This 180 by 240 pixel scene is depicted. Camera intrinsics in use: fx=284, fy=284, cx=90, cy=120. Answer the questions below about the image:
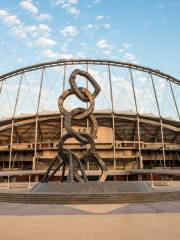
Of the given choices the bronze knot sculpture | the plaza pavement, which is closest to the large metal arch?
the bronze knot sculpture

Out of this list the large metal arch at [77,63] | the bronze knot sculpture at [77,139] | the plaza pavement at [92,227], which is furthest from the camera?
the large metal arch at [77,63]

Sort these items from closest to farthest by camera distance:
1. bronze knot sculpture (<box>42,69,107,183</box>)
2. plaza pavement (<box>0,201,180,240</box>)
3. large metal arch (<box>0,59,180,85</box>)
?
plaza pavement (<box>0,201,180,240</box>), bronze knot sculpture (<box>42,69,107,183</box>), large metal arch (<box>0,59,180,85</box>)

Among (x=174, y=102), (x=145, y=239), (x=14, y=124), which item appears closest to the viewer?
(x=145, y=239)

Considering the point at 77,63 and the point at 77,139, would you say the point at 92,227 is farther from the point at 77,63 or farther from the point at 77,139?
the point at 77,63

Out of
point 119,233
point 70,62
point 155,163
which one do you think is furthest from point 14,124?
point 119,233

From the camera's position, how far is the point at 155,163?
6412 centimetres

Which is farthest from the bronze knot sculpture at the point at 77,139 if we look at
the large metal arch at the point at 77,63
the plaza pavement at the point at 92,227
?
the large metal arch at the point at 77,63

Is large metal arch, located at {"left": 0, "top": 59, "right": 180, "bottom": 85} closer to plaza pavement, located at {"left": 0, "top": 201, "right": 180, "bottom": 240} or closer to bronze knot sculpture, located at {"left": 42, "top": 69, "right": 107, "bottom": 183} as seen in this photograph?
bronze knot sculpture, located at {"left": 42, "top": 69, "right": 107, "bottom": 183}

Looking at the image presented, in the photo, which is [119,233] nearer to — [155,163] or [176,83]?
[155,163]

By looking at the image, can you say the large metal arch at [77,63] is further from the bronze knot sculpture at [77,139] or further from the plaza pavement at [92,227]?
the plaza pavement at [92,227]

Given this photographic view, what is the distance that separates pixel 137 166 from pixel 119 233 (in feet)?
173

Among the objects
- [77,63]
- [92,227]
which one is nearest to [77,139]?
[92,227]

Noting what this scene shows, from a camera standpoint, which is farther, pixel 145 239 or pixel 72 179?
pixel 72 179

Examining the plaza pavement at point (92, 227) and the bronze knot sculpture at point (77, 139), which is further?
the bronze knot sculpture at point (77, 139)
